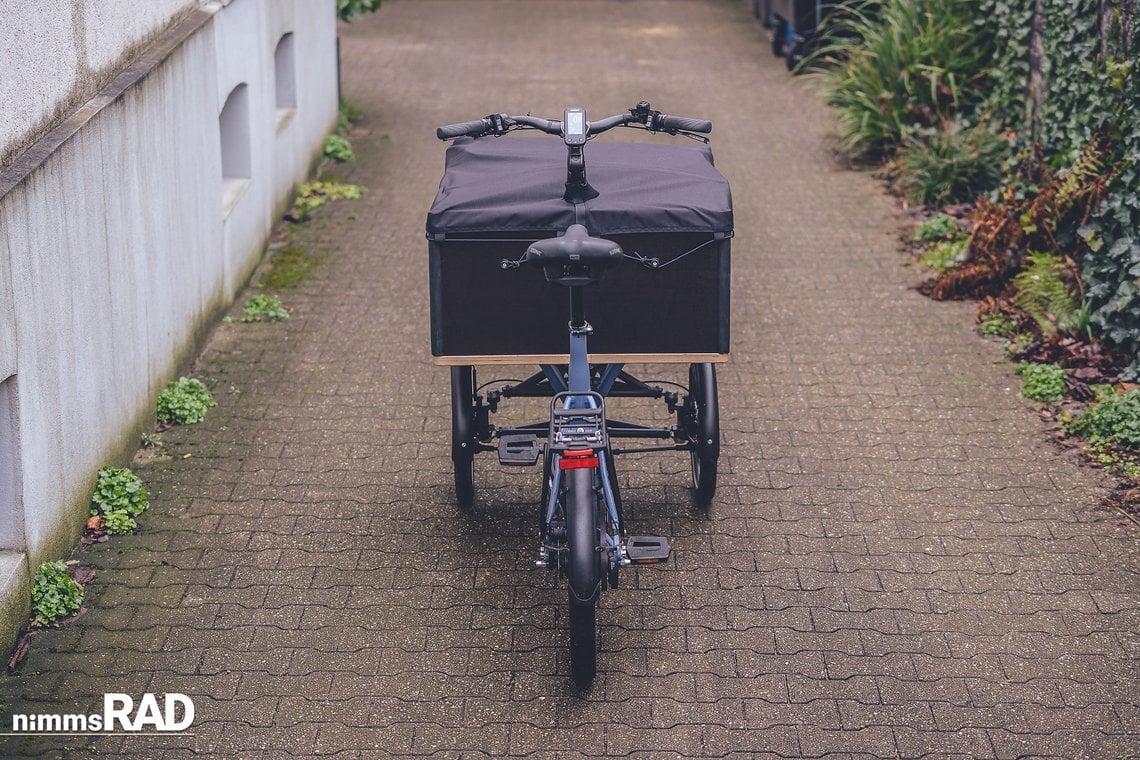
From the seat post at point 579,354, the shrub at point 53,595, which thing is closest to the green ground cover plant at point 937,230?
the seat post at point 579,354

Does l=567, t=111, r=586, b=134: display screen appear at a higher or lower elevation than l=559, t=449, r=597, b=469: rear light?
higher

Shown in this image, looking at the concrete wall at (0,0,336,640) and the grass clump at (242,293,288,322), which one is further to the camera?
the grass clump at (242,293,288,322)

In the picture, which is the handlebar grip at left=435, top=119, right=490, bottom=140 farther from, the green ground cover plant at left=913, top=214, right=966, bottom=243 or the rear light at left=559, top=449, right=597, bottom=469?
the green ground cover plant at left=913, top=214, right=966, bottom=243

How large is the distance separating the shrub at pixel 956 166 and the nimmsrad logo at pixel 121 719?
8033mm

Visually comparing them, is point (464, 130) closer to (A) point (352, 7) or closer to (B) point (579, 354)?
(B) point (579, 354)

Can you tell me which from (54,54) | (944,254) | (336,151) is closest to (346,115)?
(336,151)

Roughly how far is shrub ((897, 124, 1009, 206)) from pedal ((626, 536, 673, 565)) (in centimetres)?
672

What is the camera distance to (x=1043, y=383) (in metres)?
8.48

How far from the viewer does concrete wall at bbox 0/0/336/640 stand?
6023mm

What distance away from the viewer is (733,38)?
19.5 m

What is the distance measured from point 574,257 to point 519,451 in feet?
4.60

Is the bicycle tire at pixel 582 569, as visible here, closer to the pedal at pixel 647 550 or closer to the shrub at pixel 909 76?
the pedal at pixel 647 550

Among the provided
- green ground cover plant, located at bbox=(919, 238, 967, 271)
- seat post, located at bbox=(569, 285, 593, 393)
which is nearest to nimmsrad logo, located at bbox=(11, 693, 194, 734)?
seat post, located at bbox=(569, 285, 593, 393)

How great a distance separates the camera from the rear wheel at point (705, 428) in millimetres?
6750
